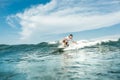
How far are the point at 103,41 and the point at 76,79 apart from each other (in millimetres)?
32860

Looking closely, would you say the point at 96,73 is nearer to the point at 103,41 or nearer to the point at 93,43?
the point at 93,43

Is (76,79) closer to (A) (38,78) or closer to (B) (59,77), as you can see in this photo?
(B) (59,77)

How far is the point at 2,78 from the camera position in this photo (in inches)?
588

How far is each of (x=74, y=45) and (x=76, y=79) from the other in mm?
21847

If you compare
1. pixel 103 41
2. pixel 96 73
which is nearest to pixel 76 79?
pixel 96 73

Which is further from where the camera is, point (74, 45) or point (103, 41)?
point (103, 41)

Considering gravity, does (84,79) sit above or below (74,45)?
below

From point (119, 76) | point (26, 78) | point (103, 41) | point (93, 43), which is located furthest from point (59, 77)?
point (103, 41)

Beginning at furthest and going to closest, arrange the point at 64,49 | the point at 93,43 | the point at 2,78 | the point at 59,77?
1. the point at 93,43
2. the point at 64,49
3. the point at 2,78
4. the point at 59,77

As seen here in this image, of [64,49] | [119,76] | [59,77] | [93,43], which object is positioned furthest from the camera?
[93,43]

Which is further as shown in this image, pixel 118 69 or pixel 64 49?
pixel 64 49

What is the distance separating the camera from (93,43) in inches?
1614

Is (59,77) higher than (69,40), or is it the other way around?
(69,40)

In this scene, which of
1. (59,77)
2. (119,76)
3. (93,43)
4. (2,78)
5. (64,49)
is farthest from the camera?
(93,43)
